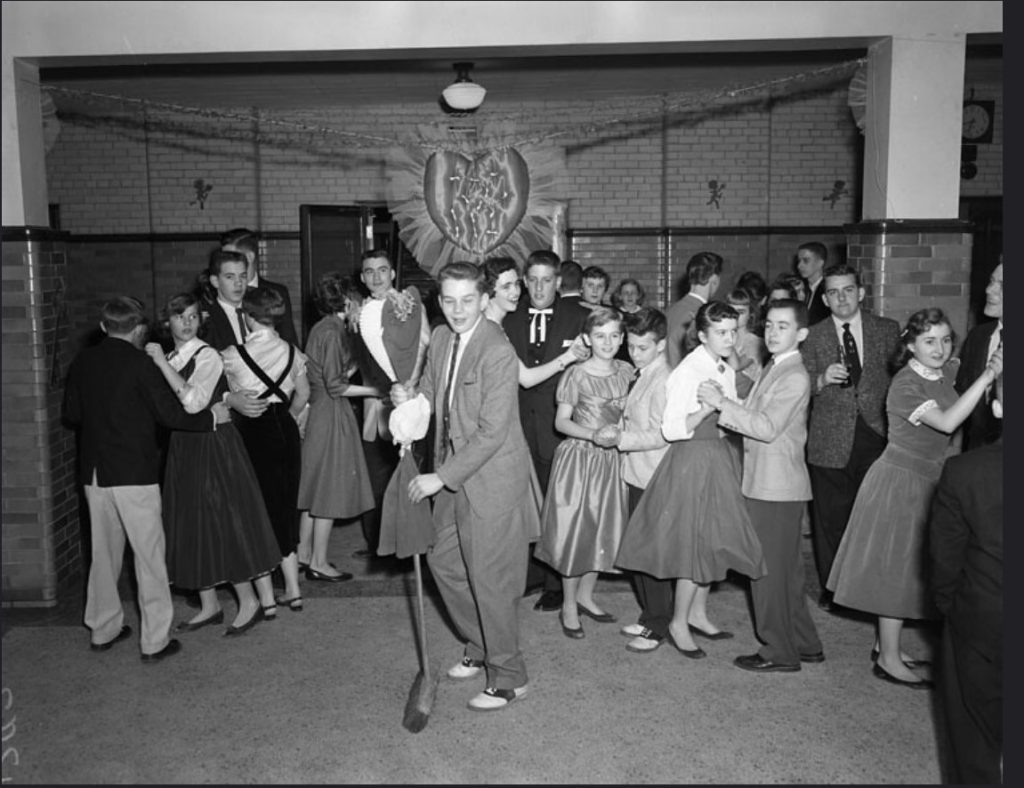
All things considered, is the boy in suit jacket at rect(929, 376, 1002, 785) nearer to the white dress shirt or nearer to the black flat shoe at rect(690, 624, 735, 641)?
the white dress shirt

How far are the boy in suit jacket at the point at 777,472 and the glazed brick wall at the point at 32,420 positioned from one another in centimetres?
364

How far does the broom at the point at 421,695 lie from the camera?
390 cm

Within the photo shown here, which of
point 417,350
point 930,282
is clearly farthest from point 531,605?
point 930,282

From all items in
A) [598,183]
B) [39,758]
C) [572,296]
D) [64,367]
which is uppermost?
[598,183]

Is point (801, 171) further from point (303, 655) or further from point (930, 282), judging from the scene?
point (303, 655)

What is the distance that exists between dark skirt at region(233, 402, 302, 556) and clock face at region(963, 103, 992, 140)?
27.5 ft

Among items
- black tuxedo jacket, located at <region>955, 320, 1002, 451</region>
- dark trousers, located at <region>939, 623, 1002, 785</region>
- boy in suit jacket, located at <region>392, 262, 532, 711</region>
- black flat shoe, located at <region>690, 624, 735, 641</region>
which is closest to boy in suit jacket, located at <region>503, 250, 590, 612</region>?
black flat shoe, located at <region>690, 624, 735, 641</region>

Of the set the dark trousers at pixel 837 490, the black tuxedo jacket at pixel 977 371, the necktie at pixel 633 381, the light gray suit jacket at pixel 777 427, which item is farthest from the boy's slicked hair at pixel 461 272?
the black tuxedo jacket at pixel 977 371

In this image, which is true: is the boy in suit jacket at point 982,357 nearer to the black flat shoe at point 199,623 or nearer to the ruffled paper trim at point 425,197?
the ruffled paper trim at point 425,197

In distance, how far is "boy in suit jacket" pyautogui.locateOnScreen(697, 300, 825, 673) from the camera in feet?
13.9

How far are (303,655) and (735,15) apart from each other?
399 centimetres

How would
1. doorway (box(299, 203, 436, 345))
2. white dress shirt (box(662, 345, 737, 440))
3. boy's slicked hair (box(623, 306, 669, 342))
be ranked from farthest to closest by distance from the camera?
doorway (box(299, 203, 436, 345))
boy's slicked hair (box(623, 306, 669, 342))
white dress shirt (box(662, 345, 737, 440))

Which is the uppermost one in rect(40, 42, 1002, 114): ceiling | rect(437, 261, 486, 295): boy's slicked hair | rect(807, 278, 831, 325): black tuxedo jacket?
rect(40, 42, 1002, 114): ceiling

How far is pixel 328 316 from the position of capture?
18.0 ft
